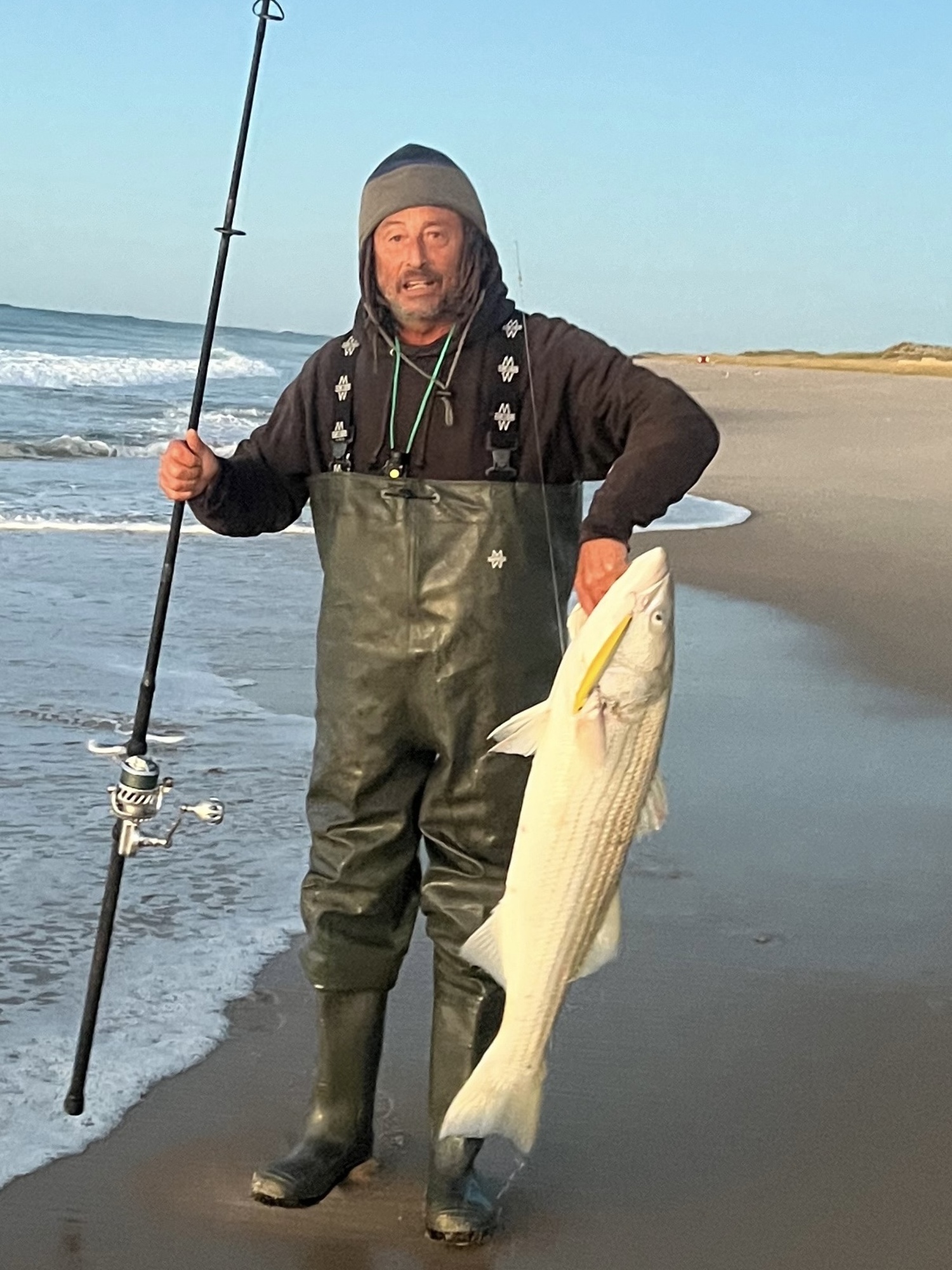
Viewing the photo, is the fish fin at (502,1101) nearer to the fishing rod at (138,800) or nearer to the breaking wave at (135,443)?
the fishing rod at (138,800)

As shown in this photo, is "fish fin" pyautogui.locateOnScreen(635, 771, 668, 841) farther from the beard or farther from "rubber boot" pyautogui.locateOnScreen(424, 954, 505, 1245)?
the beard

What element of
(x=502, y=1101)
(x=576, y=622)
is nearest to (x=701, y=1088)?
(x=502, y=1101)

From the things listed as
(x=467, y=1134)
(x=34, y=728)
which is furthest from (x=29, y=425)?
(x=467, y=1134)

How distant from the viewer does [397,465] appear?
11.0 ft

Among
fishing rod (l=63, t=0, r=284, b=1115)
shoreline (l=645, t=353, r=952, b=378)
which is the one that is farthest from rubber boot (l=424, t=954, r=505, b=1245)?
shoreline (l=645, t=353, r=952, b=378)

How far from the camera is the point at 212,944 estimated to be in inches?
187

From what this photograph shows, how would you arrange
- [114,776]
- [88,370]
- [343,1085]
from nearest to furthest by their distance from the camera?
[343,1085] < [114,776] < [88,370]

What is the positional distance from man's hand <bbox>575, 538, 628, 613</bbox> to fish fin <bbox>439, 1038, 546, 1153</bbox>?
82cm

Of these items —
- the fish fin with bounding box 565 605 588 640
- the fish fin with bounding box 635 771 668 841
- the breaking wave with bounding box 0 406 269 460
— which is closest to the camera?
the fish fin with bounding box 565 605 588 640

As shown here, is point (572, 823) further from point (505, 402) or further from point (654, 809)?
point (505, 402)

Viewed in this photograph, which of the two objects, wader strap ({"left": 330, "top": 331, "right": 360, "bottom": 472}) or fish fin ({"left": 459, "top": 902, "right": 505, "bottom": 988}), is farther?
wader strap ({"left": 330, "top": 331, "right": 360, "bottom": 472})

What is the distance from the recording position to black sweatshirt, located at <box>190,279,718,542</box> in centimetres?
315

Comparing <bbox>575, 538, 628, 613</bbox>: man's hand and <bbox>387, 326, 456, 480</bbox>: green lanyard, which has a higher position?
<bbox>387, 326, 456, 480</bbox>: green lanyard

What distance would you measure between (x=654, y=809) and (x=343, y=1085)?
1060 millimetres
